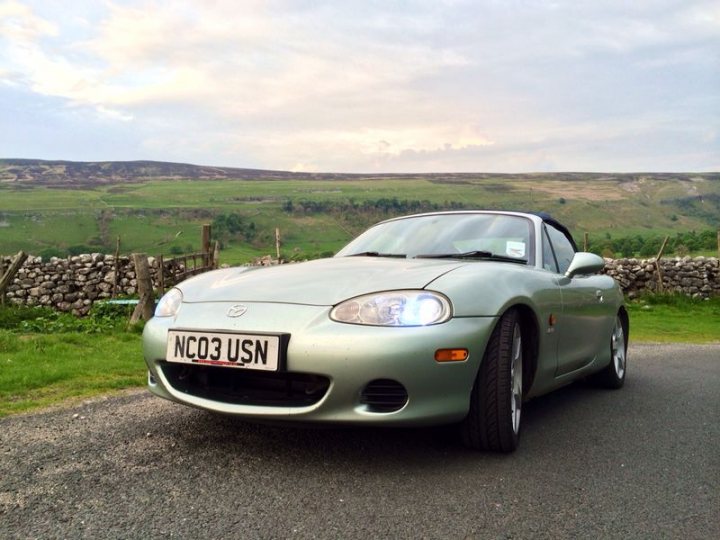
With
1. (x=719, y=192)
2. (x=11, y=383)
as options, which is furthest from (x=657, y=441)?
(x=719, y=192)

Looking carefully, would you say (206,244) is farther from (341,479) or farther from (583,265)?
(341,479)

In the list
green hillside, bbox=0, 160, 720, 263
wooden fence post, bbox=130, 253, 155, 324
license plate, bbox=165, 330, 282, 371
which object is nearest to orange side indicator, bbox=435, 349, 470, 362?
license plate, bbox=165, 330, 282, 371

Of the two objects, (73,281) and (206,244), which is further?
(73,281)

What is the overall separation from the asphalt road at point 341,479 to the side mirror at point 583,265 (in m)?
0.95

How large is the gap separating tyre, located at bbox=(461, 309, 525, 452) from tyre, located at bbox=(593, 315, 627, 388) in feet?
7.85

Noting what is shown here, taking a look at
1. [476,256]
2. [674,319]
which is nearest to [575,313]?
[476,256]

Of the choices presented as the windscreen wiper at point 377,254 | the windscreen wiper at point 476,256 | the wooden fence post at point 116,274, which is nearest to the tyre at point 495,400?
the windscreen wiper at point 476,256

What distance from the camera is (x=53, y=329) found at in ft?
36.8

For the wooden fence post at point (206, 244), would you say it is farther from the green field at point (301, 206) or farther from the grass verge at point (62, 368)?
the green field at point (301, 206)

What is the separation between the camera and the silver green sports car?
3.14 m

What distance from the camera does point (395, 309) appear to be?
3.26 meters

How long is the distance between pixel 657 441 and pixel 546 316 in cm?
93

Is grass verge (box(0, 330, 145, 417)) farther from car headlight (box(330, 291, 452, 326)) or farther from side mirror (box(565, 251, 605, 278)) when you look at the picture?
side mirror (box(565, 251, 605, 278))

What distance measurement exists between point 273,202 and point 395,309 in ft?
262
